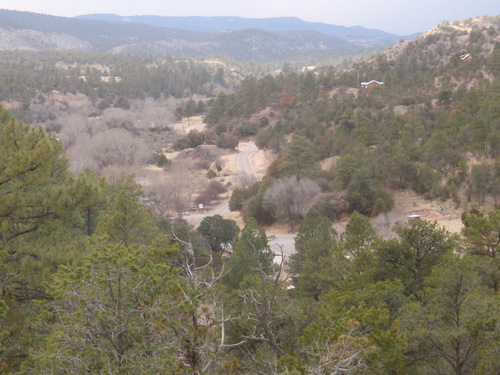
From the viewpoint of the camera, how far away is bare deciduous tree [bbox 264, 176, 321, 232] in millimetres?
30969

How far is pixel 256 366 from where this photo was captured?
306 inches

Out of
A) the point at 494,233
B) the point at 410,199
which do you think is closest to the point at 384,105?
the point at 410,199

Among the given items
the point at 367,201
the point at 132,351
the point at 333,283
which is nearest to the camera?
the point at 132,351

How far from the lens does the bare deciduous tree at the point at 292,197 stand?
30969 mm

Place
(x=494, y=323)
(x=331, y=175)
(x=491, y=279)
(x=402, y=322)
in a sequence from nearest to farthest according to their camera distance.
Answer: (x=494, y=323) → (x=402, y=322) → (x=491, y=279) → (x=331, y=175)

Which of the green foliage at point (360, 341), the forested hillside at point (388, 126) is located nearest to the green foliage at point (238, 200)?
the forested hillside at point (388, 126)

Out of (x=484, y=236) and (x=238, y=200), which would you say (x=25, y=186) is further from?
(x=238, y=200)

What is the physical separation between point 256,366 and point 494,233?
10.1 meters

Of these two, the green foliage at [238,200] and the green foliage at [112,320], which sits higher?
the green foliage at [112,320]

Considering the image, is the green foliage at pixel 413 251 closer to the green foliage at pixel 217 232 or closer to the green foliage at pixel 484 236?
the green foliage at pixel 484 236

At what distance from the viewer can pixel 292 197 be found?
102 feet

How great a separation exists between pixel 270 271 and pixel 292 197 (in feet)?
43.5

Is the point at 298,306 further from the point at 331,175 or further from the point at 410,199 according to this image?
the point at 331,175

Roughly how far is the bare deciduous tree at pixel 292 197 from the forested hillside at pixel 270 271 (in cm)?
10
